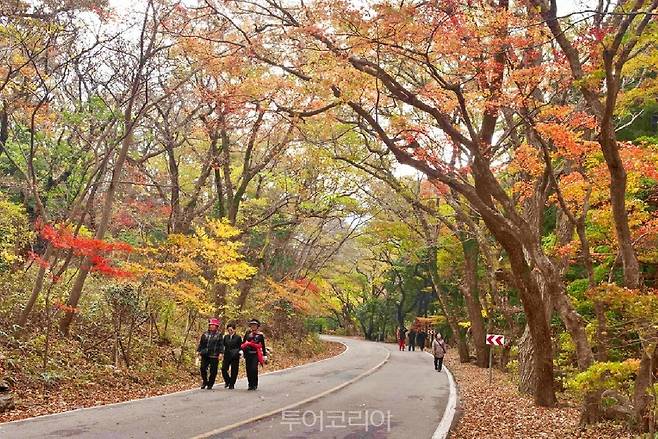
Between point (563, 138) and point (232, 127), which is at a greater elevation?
point (232, 127)

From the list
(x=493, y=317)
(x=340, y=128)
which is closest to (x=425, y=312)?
(x=493, y=317)

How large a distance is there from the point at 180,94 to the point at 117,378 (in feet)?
31.6

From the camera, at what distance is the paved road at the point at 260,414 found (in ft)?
25.0

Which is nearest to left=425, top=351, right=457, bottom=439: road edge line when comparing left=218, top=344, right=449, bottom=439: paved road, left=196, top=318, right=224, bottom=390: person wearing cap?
left=218, top=344, right=449, bottom=439: paved road

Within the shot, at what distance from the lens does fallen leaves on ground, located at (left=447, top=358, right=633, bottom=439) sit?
31.7 ft

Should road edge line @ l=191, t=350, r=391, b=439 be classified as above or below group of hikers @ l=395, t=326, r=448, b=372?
below

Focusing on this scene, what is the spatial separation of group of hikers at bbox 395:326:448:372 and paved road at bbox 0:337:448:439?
6711 mm

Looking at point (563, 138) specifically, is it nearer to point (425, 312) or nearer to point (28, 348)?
point (28, 348)

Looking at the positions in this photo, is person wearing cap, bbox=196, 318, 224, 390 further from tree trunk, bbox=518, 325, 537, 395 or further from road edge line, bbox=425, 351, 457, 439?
tree trunk, bbox=518, 325, 537, 395

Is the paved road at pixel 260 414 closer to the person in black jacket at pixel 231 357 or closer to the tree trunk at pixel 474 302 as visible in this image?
the person in black jacket at pixel 231 357

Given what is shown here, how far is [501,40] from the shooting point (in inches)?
405

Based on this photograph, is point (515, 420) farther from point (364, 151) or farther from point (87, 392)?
point (364, 151)

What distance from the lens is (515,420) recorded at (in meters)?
11.1

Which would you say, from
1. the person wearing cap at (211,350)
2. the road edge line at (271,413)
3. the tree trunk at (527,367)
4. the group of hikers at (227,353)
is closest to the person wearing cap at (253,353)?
the group of hikers at (227,353)
